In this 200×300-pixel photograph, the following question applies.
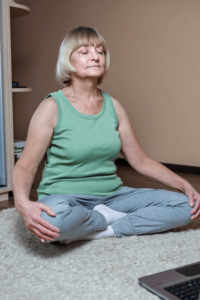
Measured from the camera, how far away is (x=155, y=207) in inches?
61.2

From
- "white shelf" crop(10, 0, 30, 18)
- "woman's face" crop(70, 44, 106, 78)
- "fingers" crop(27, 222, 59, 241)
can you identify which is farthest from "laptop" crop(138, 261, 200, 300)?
"white shelf" crop(10, 0, 30, 18)

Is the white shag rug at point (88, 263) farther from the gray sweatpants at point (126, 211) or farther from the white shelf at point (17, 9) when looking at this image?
the white shelf at point (17, 9)

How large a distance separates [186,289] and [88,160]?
69 centimetres

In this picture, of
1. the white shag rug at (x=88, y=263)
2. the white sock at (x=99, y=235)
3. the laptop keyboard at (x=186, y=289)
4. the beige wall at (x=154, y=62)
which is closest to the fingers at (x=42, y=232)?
the white shag rug at (x=88, y=263)

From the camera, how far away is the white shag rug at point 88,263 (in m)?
1.11

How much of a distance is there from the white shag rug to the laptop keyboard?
0.25 ft

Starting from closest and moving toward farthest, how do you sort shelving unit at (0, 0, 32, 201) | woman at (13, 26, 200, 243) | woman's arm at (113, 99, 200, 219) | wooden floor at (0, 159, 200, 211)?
woman at (13, 26, 200, 243), woman's arm at (113, 99, 200, 219), shelving unit at (0, 0, 32, 201), wooden floor at (0, 159, 200, 211)

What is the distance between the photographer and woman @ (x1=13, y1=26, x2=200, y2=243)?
57.5 inches

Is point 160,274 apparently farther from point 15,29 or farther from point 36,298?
point 15,29

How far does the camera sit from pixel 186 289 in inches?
40.2

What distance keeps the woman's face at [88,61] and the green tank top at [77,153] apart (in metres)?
0.14

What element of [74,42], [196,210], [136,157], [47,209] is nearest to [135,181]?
[136,157]

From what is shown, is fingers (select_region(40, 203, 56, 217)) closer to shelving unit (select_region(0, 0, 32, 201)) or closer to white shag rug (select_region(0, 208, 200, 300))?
white shag rug (select_region(0, 208, 200, 300))

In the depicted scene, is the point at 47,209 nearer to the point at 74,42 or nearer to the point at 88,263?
the point at 88,263
